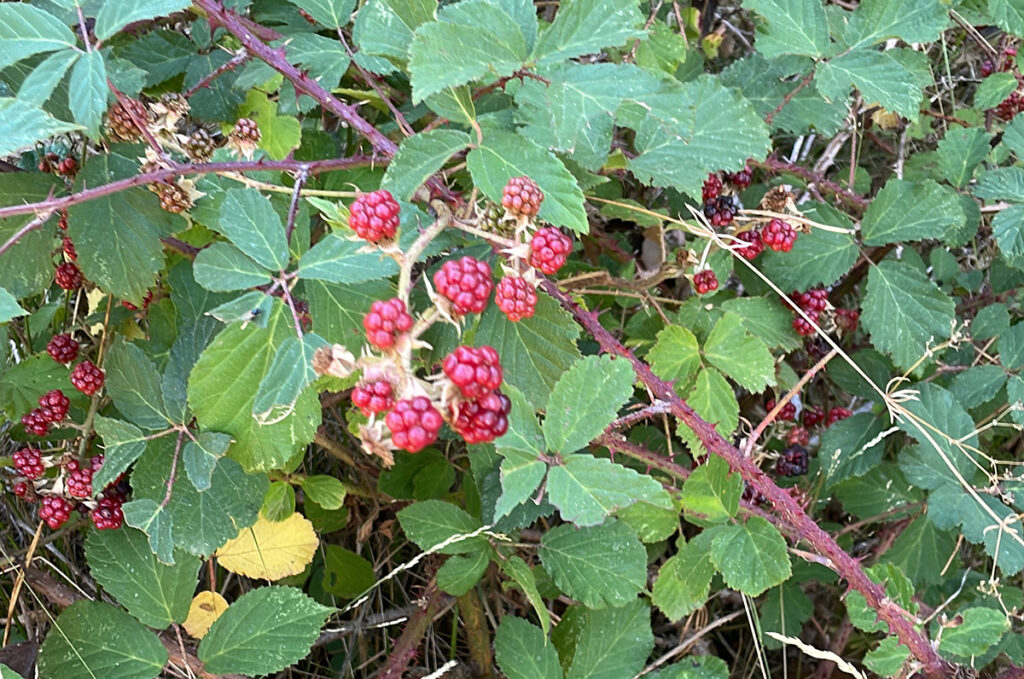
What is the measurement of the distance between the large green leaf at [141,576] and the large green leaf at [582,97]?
107 centimetres

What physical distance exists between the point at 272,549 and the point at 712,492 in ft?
3.23

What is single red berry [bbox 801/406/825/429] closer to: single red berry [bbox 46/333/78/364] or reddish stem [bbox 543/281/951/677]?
reddish stem [bbox 543/281/951/677]

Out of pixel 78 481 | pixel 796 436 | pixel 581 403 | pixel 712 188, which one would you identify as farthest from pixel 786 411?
pixel 78 481

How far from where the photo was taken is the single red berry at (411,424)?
80 centimetres

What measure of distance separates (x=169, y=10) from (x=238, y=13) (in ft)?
1.42

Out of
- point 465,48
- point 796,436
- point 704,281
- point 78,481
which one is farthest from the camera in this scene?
point 796,436

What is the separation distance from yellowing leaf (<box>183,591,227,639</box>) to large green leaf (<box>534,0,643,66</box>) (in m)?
1.35

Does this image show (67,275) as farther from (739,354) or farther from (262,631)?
(739,354)

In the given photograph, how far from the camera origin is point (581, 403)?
1.20 m

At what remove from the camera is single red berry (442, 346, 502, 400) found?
831 millimetres

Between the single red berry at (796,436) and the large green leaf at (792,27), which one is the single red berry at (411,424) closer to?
the large green leaf at (792,27)

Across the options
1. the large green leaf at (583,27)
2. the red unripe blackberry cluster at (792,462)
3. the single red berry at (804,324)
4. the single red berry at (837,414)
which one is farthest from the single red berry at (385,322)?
the single red berry at (837,414)

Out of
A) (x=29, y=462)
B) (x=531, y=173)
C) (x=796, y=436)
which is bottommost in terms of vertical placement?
(x=796, y=436)

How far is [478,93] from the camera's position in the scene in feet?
4.55
